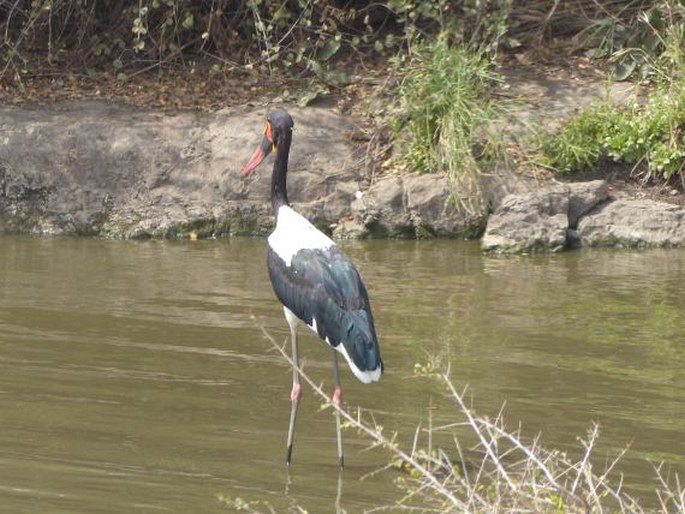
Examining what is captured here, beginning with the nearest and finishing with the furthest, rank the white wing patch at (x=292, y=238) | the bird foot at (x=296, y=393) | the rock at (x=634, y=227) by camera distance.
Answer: the bird foot at (x=296, y=393)
the white wing patch at (x=292, y=238)
the rock at (x=634, y=227)

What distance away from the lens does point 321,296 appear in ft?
19.7

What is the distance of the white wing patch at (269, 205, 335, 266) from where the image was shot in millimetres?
6258

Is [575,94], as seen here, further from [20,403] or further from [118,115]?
[20,403]

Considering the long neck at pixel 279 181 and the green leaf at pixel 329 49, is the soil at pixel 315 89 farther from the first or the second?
the long neck at pixel 279 181

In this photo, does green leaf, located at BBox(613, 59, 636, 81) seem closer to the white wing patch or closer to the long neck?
the long neck

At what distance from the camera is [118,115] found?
11.8m

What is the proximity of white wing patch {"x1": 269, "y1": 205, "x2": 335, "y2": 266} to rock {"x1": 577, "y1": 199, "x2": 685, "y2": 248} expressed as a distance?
14.3 ft

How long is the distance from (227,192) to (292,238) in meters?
4.79

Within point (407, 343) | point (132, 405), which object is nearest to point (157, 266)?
point (407, 343)

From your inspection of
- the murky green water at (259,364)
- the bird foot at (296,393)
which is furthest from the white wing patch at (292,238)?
the murky green water at (259,364)

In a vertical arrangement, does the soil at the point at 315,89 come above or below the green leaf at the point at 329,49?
below

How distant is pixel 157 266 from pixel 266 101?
2.73 metres

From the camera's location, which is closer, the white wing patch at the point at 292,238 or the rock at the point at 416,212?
the white wing patch at the point at 292,238

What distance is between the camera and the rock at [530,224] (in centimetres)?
1016
